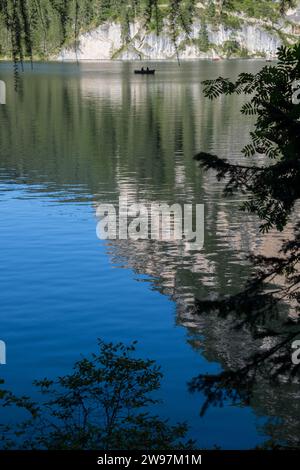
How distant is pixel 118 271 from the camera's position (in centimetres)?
5059

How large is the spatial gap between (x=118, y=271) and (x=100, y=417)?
75.5 ft

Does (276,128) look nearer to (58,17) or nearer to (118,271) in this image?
(58,17)

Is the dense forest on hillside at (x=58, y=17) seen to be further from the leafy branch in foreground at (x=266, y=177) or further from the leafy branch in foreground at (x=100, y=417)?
the leafy branch in foreground at (x=100, y=417)

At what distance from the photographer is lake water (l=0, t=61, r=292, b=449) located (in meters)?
33.3

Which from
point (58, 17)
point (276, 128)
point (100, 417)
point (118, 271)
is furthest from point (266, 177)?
point (118, 271)

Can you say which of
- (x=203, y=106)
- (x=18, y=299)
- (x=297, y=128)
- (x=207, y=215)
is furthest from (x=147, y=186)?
(x=203, y=106)

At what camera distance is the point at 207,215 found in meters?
68.1

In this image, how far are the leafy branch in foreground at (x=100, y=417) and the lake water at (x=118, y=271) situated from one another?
1925mm

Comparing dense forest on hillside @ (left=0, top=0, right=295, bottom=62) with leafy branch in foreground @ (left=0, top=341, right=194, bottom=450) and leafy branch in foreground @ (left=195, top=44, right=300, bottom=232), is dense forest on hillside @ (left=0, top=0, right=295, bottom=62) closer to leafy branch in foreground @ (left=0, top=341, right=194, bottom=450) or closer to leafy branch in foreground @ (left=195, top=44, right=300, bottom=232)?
leafy branch in foreground @ (left=195, top=44, right=300, bottom=232)

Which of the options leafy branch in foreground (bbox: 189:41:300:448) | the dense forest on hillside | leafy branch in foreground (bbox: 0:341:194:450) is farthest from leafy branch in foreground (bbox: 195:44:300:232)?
leafy branch in foreground (bbox: 0:341:194:450)

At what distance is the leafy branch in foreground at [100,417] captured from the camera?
2303 cm

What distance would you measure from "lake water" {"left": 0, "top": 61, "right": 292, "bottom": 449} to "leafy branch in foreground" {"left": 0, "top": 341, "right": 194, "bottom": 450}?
1.93 meters

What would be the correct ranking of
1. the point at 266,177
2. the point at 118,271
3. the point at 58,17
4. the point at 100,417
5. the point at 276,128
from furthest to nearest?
the point at 118,271, the point at 100,417, the point at 58,17, the point at 276,128, the point at 266,177
